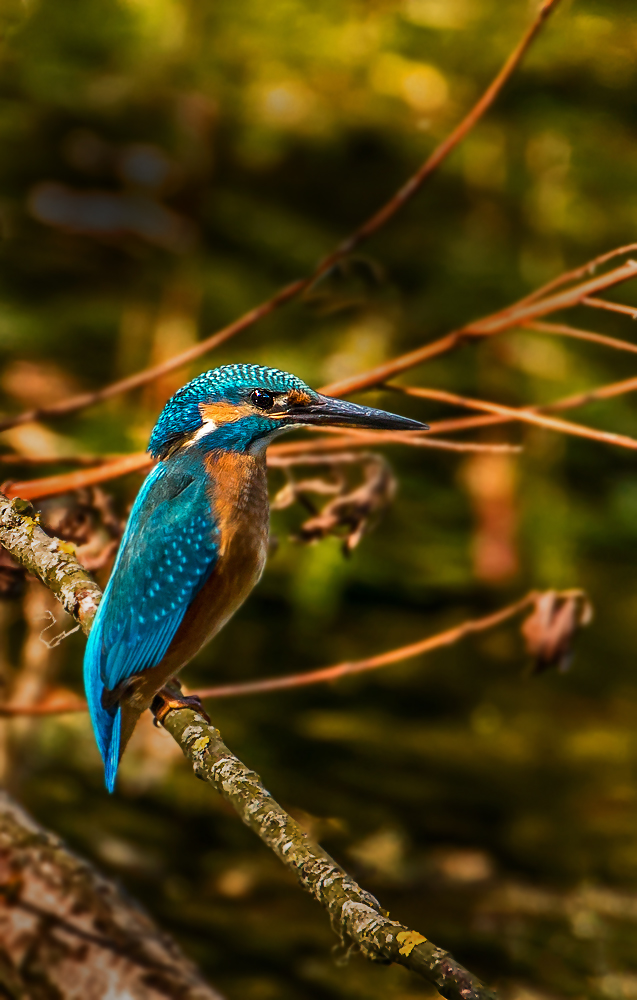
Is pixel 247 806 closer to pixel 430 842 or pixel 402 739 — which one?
pixel 430 842

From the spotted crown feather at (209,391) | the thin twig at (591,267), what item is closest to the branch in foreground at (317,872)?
the spotted crown feather at (209,391)

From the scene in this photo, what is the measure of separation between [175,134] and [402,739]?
2953mm

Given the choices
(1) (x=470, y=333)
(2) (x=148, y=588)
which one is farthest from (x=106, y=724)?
(1) (x=470, y=333)

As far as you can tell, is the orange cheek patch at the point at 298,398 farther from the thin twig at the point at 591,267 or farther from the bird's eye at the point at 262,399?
the thin twig at the point at 591,267

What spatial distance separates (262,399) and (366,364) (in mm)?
2418

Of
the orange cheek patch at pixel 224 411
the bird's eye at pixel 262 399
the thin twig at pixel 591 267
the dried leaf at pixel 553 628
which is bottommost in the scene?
the orange cheek patch at pixel 224 411

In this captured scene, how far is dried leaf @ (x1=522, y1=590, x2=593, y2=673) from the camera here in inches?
80.4

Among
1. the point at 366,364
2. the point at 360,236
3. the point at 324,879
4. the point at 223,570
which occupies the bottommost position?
the point at 324,879

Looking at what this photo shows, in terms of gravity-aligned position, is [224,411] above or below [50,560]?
above

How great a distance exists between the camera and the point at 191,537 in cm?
160

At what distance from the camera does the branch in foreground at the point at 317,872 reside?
0.93 metres

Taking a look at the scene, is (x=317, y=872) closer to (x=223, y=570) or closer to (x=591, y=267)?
(x=223, y=570)

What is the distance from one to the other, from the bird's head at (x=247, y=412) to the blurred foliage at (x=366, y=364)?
62.7 inches

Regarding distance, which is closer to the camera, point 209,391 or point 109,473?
point 209,391
